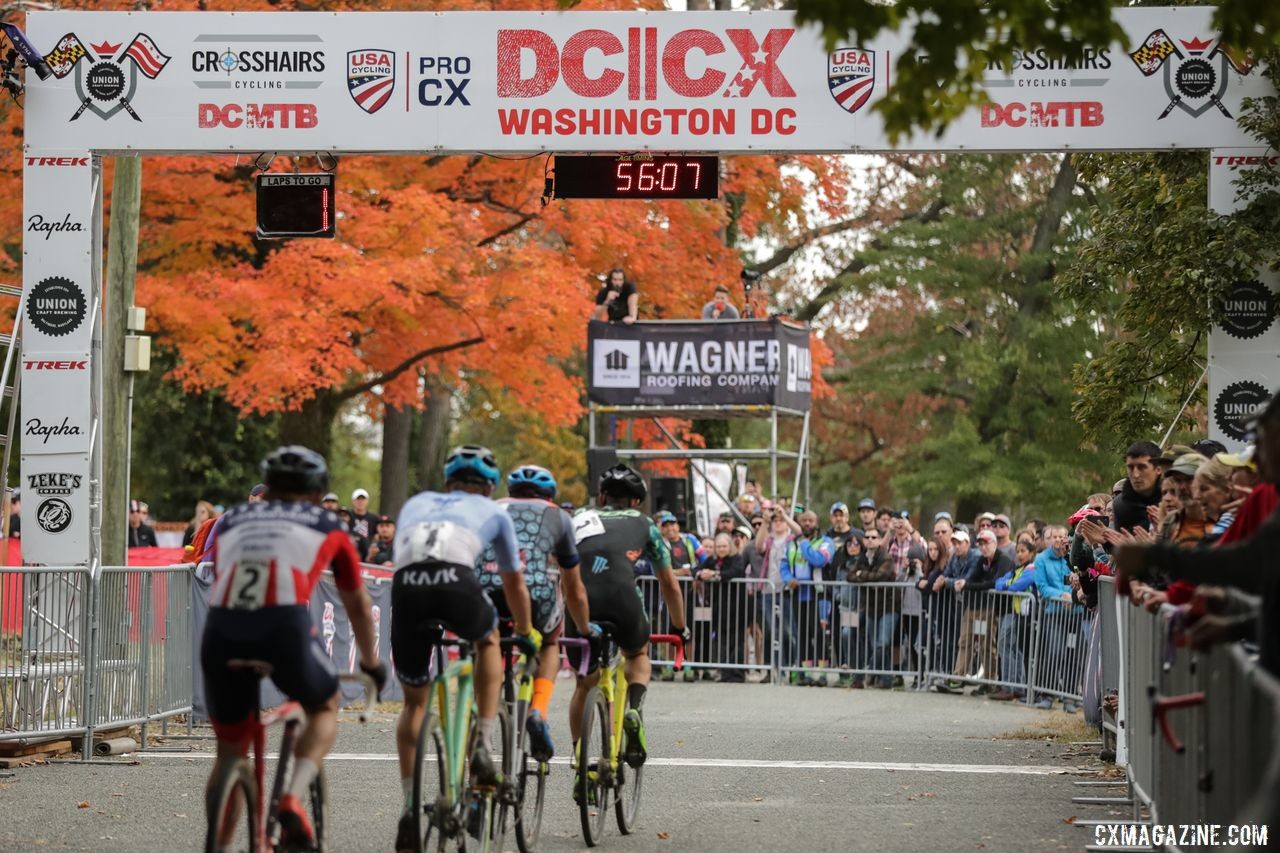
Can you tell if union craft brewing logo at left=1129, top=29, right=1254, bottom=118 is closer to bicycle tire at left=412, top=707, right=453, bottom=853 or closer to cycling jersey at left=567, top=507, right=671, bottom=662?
cycling jersey at left=567, top=507, right=671, bottom=662

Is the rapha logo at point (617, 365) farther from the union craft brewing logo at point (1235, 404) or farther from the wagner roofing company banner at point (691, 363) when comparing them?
the union craft brewing logo at point (1235, 404)

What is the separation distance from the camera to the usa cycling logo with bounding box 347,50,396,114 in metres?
15.5

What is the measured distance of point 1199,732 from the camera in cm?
746

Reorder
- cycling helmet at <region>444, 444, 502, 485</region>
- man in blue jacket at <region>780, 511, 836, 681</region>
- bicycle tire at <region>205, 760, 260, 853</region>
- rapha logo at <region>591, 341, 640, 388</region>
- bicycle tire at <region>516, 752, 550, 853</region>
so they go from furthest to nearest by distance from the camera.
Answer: rapha logo at <region>591, 341, 640, 388</region>
man in blue jacket at <region>780, 511, 836, 681</region>
bicycle tire at <region>516, 752, 550, 853</region>
cycling helmet at <region>444, 444, 502, 485</region>
bicycle tire at <region>205, 760, 260, 853</region>

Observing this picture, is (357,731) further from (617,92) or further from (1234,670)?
(1234,670)

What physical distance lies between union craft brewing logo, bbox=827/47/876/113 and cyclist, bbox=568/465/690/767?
5732mm

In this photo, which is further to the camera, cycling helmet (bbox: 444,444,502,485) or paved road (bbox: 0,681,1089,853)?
paved road (bbox: 0,681,1089,853)

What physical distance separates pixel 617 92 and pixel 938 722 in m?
6.53

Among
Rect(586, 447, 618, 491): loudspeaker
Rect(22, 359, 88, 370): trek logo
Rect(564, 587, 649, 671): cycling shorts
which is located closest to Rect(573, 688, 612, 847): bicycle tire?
Rect(564, 587, 649, 671): cycling shorts

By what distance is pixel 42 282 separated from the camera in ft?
50.7

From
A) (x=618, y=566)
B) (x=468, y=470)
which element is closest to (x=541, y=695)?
(x=618, y=566)

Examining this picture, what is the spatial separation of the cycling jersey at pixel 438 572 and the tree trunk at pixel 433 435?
1213 inches

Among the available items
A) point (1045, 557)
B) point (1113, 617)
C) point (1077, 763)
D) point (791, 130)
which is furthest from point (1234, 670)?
point (1045, 557)

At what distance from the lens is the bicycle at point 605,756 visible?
10.1 m
